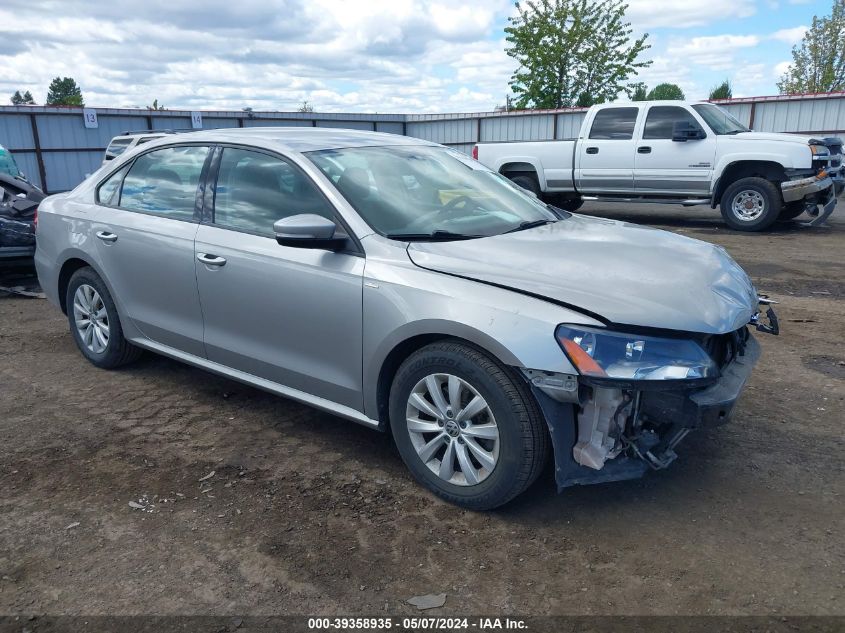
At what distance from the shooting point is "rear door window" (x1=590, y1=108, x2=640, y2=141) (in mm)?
12852

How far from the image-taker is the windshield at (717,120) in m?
12.0

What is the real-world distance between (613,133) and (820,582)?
1130 centimetres

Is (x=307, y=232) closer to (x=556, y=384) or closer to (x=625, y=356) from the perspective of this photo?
(x=556, y=384)

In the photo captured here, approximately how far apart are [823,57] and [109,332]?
153 ft

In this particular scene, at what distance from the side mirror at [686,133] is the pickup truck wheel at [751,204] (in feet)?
3.31

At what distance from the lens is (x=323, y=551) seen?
3018mm

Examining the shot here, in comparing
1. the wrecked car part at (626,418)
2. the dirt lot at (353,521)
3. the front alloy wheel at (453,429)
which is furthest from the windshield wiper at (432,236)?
the dirt lot at (353,521)

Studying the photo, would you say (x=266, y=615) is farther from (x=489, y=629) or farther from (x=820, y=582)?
(x=820, y=582)

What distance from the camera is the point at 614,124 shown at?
512 inches

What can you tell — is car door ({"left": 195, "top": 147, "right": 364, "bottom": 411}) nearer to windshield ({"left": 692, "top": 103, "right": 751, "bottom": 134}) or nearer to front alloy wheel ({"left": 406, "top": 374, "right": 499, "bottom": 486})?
front alloy wheel ({"left": 406, "top": 374, "right": 499, "bottom": 486})

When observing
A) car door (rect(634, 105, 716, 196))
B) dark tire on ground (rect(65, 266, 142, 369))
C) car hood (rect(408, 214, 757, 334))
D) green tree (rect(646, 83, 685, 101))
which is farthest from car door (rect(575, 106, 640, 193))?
green tree (rect(646, 83, 685, 101))

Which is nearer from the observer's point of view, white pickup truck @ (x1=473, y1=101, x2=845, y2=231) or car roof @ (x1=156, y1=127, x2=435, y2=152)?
car roof @ (x1=156, y1=127, x2=435, y2=152)

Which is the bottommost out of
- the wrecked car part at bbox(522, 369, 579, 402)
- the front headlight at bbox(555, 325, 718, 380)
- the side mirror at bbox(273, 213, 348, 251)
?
the wrecked car part at bbox(522, 369, 579, 402)

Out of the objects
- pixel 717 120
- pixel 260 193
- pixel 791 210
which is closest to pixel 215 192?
pixel 260 193
